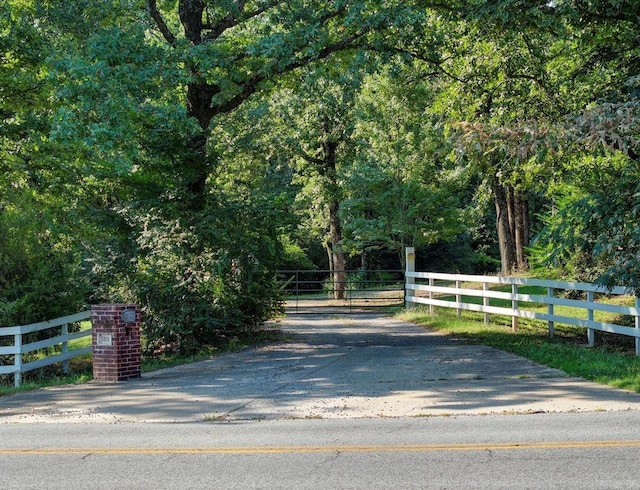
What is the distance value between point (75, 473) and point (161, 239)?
1114cm

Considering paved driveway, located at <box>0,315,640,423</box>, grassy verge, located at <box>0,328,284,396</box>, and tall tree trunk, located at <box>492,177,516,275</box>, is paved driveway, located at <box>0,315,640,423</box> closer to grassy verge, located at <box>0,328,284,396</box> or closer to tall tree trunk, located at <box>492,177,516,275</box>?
grassy verge, located at <box>0,328,284,396</box>

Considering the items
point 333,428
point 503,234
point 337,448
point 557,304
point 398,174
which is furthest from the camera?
point 503,234

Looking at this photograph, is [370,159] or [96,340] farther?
[370,159]

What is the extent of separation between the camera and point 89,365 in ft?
57.2

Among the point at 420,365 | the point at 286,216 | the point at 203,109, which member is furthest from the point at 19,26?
the point at 420,365

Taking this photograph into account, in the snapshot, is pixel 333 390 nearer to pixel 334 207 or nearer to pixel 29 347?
pixel 29 347

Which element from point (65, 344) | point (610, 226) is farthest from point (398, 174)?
point (610, 226)

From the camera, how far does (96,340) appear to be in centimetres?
1352

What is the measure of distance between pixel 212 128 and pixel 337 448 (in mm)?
13163

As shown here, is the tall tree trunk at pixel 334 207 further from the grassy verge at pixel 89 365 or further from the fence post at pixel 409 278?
the grassy verge at pixel 89 365

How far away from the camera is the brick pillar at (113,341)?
13.4 m

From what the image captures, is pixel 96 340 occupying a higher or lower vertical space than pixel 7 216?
lower

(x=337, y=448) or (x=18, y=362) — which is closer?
(x=337, y=448)

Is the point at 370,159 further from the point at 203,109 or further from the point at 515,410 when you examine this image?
the point at 515,410
